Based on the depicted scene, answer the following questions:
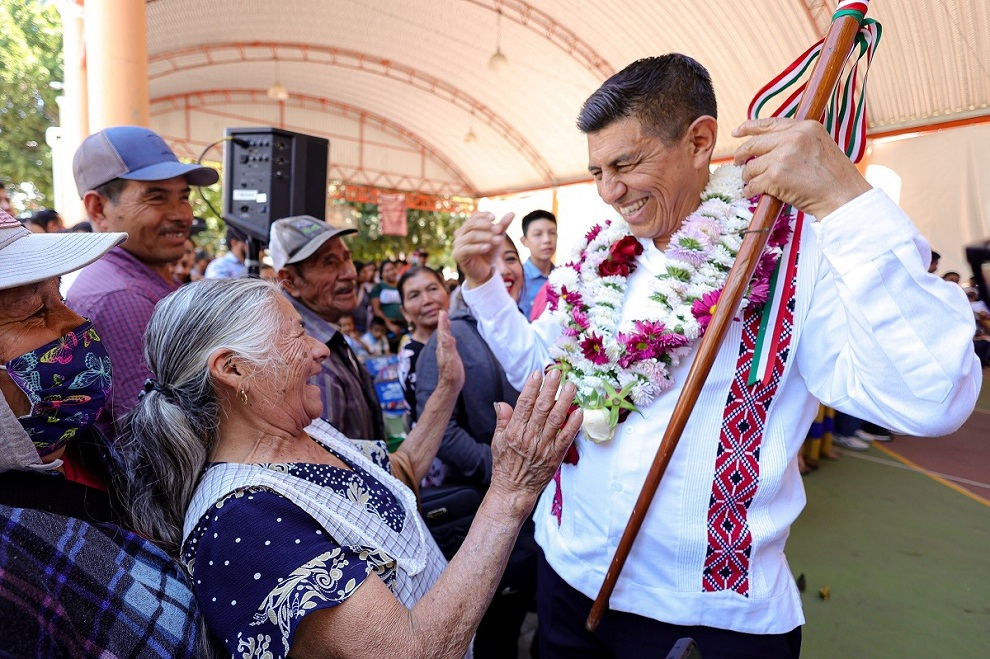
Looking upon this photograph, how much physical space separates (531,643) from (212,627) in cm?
227

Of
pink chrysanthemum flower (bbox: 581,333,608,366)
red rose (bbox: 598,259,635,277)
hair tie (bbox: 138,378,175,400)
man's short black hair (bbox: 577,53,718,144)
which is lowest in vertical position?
hair tie (bbox: 138,378,175,400)

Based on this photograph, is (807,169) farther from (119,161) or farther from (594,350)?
(119,161)

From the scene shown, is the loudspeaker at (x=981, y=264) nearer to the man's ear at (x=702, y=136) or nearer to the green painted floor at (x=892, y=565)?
the man's ear at (x=702, y=136)

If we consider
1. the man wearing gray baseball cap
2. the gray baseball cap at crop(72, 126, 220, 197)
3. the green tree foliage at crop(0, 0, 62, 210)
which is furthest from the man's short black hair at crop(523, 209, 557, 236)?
the green tree foliage at crop(0, 0, 62, 210)

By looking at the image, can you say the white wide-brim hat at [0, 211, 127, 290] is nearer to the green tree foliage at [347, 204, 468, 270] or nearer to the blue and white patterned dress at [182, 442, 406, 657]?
the blue and white patterned dress at [182, 442, 406, 657]

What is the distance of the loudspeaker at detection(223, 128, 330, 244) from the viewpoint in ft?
10.0

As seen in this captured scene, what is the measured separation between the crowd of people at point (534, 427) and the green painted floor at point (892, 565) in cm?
211

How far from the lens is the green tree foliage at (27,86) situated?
39.5ft

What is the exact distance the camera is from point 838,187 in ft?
3.36

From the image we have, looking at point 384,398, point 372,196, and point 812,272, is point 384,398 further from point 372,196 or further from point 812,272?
point 372,196

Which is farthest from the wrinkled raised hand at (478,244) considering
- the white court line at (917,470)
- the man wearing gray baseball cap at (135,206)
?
the white court line at (917,470)

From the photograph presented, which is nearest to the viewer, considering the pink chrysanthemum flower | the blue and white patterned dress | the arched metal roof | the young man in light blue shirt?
the blue and white patterned dress

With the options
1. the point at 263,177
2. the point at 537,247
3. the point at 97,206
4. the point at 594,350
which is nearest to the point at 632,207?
the point at 594,350

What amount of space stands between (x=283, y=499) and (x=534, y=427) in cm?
54
